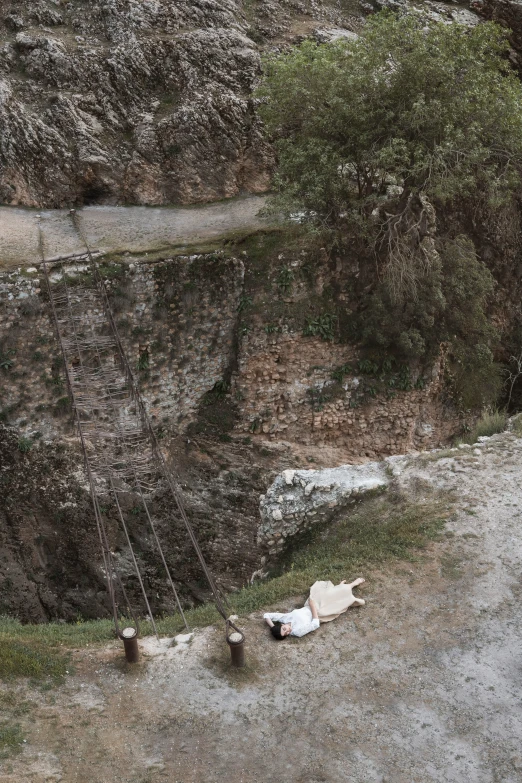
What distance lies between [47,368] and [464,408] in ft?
32.6

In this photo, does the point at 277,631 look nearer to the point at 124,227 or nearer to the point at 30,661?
the point at 30,661

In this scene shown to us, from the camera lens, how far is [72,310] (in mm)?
13750

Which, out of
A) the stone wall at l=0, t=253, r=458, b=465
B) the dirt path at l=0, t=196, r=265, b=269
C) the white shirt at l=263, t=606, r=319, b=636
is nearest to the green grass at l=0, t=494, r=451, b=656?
the white shirt at l=263, t=606, r=319, b=636

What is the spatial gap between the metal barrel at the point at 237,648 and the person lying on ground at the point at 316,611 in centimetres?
65

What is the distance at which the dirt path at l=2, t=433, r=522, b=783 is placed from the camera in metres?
6.27

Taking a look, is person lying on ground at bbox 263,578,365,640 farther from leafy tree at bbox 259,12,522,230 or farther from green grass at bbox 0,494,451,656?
leafy tree at bbox 259,12,522,230

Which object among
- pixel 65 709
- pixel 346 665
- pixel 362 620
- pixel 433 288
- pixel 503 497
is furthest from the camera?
pixel 433 288

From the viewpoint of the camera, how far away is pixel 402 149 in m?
12.8

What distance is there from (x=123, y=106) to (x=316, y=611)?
14.1 meters

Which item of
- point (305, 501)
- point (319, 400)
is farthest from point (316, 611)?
point (319, 400)

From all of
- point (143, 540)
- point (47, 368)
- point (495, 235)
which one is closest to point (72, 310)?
point (47, 368)

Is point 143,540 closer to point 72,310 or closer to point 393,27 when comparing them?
point 72,310

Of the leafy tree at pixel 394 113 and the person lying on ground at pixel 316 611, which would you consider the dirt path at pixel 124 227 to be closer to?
the leafy tree at pixel 394 113

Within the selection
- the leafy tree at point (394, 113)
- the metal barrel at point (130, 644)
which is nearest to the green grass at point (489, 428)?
the leafy tree at point (394, 113)
